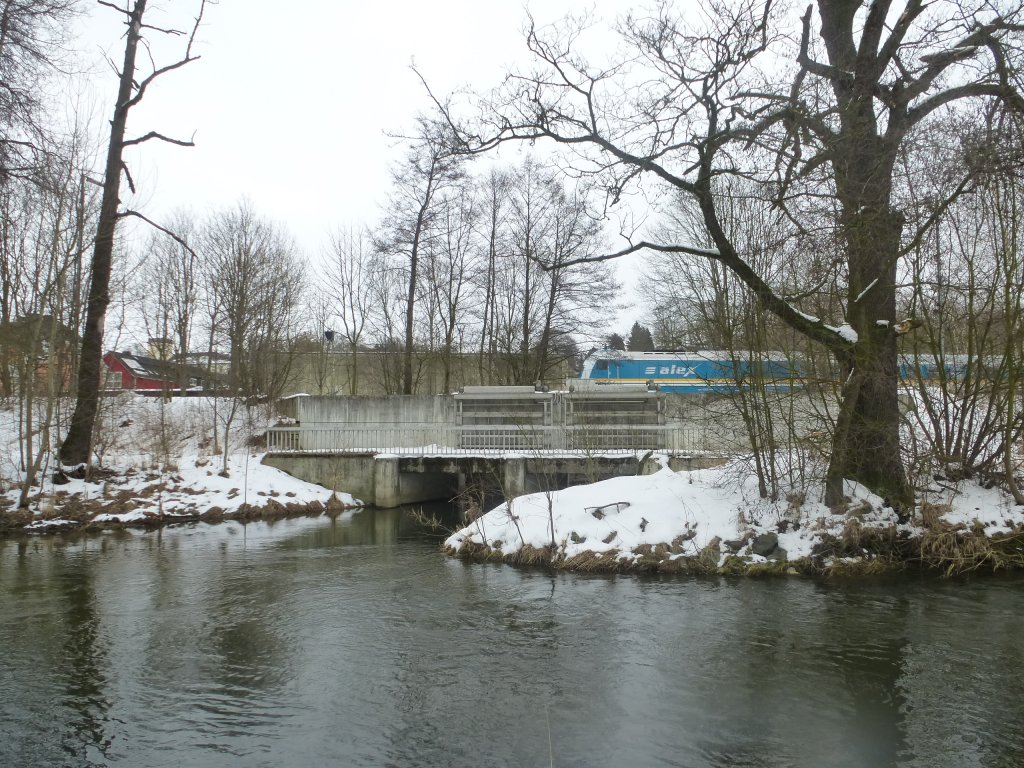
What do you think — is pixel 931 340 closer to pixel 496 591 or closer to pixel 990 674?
pixel 990 674

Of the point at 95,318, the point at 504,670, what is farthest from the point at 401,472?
the point at 504,670

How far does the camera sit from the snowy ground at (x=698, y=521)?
480 inches

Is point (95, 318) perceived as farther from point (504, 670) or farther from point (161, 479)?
point (504, 670)

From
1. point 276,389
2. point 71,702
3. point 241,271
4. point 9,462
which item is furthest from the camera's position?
point 276,389

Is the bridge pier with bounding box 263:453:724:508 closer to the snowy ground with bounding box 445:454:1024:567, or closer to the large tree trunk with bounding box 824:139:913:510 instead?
the snowy ground with bounding box 445:454:1024:567

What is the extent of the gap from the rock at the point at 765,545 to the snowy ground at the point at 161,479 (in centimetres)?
1328

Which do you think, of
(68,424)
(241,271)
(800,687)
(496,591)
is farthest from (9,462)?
(800,687)

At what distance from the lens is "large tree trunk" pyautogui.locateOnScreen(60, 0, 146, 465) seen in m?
19.4

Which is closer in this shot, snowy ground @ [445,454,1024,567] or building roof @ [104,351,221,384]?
snowy ground @ [445,454,1024,567]

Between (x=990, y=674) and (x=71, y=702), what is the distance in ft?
28.9

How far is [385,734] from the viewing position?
6.14m

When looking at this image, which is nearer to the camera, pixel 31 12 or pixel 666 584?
pixel 31 12

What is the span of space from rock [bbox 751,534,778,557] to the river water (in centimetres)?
91

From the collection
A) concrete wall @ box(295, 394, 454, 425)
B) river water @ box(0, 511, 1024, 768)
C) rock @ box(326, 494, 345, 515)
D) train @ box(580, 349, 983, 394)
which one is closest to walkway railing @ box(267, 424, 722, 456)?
concrete wall @ box(295, 394, 454, 425)
